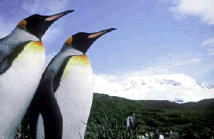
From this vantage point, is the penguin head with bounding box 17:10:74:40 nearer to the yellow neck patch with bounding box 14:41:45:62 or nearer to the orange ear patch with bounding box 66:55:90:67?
the yellow neck patch with bounding box 14:41:45:62

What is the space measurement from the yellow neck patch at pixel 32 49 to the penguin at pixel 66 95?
18cm

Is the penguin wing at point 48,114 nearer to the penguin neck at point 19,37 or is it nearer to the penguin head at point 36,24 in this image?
the penguin neck at point 19,37

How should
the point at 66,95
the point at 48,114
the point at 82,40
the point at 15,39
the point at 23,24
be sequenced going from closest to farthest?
1. the point at 48,114
2. the point at 66,95
3. the point at 15,39
4. the point at 23,24
5. the point at 82,40

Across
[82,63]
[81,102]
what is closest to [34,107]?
[81,102]

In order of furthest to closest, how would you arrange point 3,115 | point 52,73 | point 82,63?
point 82,63 < point 52,73 < point 3,115

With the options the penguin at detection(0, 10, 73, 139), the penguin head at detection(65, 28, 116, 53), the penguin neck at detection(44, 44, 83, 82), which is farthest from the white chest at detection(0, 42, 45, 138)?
the penguin head at detection(65, 28, 116, 53)

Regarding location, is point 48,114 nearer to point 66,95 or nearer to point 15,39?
point 66,95

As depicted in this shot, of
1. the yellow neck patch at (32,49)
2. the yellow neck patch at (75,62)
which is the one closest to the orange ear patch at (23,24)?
the yellow neck patch at (32,49)

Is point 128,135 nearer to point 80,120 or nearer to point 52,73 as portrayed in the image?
point 80,120

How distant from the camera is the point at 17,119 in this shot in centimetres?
191

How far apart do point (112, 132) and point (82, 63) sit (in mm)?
783

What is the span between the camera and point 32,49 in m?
2.00

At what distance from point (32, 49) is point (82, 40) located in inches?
23.3

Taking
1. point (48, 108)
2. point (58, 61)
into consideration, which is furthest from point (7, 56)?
point (48, 108)
